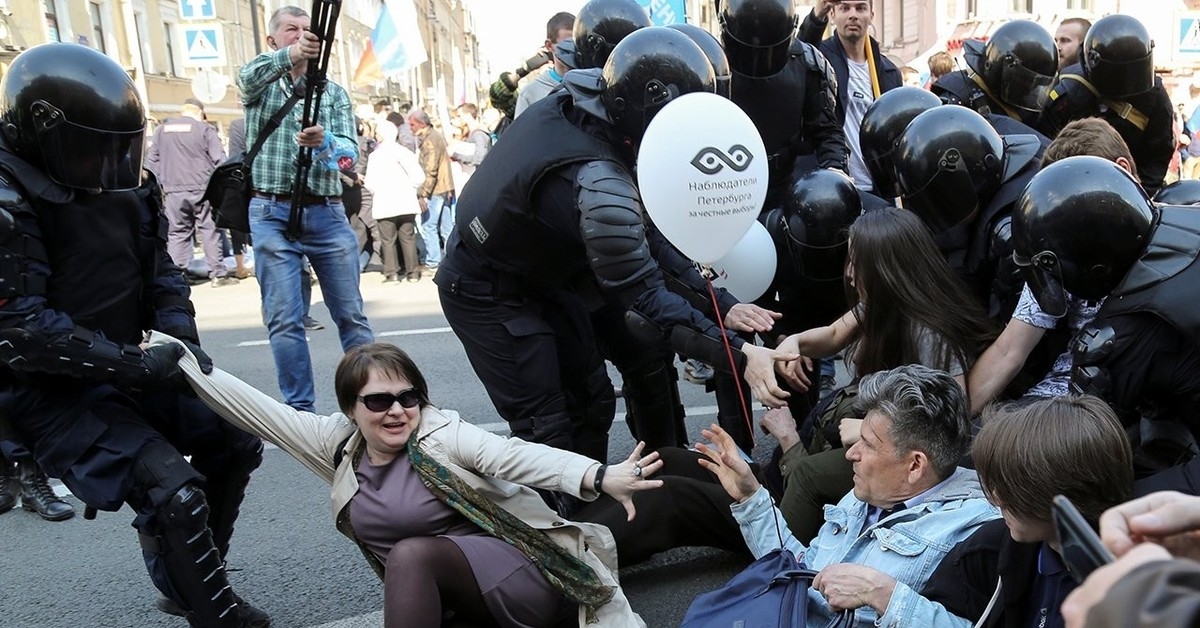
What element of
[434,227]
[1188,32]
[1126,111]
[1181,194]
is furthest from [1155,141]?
[434,227]

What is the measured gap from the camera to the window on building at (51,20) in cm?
1894

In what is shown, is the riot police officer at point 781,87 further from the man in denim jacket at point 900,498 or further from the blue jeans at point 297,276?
the blue jeans at point 297,276

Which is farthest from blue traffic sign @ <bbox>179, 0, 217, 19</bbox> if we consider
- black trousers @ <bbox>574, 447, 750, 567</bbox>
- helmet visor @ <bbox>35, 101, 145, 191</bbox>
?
black trousers @ <bbox>574, 447, 750, 567</bbox>

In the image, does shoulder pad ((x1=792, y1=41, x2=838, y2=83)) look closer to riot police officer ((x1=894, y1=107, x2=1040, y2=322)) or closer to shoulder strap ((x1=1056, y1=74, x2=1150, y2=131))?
riot police officer ((x1=894, y1=107, x2=1040, y2=322))

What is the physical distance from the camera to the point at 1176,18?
33.6 feet

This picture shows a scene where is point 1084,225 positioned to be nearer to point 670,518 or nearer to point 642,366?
point 670,518

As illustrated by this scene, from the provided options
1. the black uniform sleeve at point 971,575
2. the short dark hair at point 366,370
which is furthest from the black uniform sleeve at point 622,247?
the black uniform sleeve at point 971,575

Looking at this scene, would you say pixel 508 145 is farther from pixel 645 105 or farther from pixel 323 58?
pixel 323 58

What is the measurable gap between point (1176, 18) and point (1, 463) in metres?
11.0

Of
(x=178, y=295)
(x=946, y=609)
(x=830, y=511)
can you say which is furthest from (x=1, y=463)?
(x=946, y=609)

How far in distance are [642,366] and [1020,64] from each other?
6.88 ft

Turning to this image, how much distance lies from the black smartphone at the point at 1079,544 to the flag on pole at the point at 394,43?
408 inches

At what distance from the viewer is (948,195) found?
120 inches

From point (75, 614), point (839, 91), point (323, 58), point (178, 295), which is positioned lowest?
point (75, 614)
